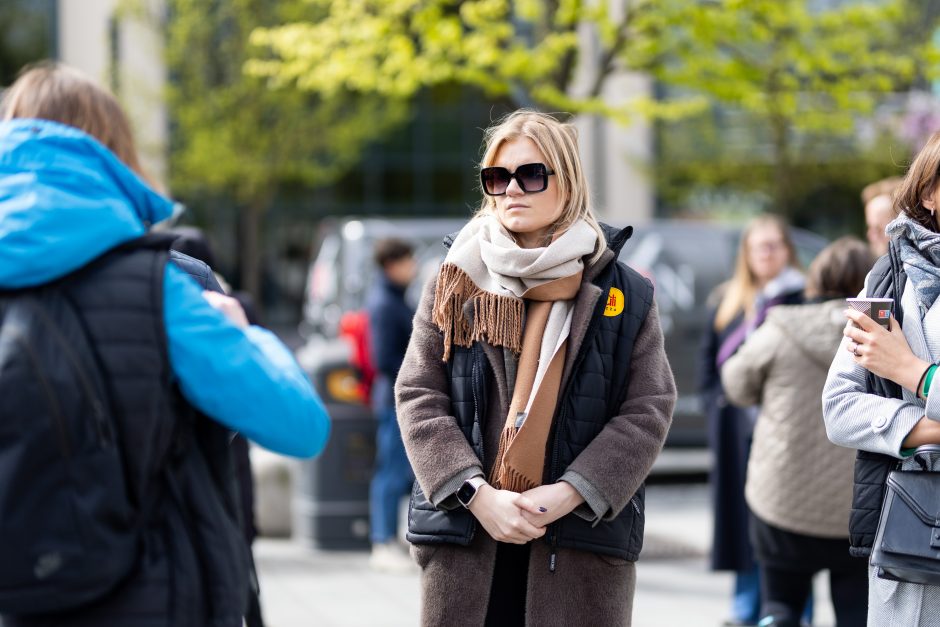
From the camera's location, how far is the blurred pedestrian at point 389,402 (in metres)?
7.72

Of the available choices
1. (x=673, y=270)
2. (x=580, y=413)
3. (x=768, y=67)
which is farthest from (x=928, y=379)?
(x=673, y=270)

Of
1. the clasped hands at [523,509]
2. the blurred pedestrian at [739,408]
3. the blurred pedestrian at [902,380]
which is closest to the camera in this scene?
the blurred pedestrian at [902,380]

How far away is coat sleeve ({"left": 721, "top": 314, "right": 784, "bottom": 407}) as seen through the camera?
527 cm

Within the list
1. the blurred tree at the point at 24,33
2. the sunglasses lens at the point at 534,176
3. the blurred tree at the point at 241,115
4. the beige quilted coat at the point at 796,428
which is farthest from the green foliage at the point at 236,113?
the sunglasses lens at the point at 534,176

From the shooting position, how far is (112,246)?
2.39m

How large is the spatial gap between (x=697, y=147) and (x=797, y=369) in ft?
71.1

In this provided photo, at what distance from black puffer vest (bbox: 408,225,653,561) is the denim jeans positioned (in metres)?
4.33

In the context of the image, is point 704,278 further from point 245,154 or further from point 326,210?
point 326,210

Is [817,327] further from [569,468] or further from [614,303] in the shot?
[569,468]

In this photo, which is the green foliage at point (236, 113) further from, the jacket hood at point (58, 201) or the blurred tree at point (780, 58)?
the jacket hood at point (58, 201)

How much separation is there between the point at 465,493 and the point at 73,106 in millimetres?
1348

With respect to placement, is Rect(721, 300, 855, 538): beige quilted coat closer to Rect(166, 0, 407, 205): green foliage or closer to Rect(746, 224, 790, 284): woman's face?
Rect(746, 224, 790, 284): woman's face

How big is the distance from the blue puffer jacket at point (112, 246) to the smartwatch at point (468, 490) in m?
Result: 0.75

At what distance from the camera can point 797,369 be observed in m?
5.16
